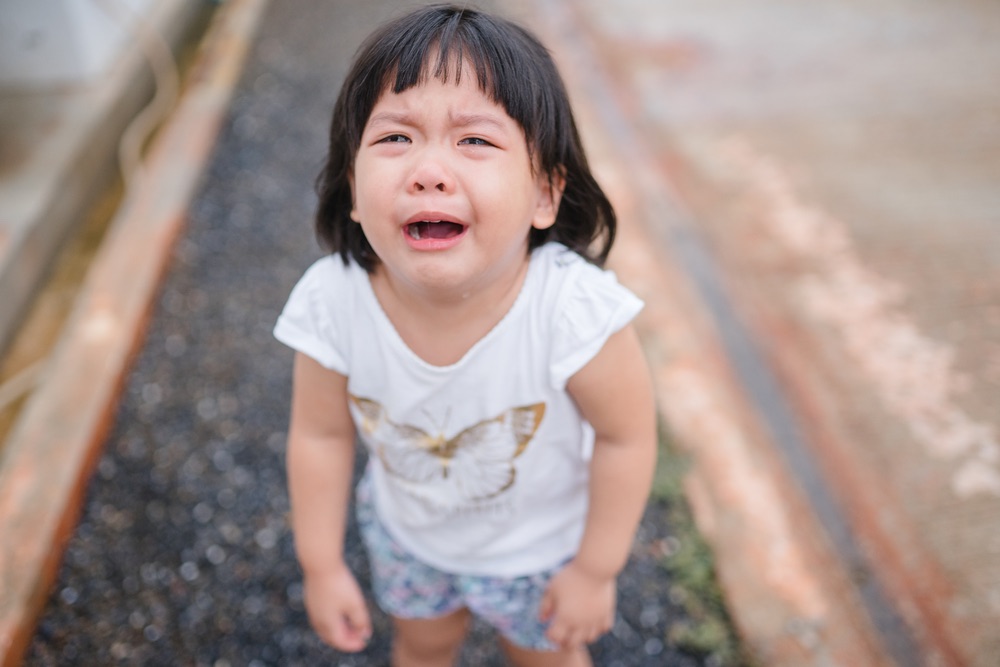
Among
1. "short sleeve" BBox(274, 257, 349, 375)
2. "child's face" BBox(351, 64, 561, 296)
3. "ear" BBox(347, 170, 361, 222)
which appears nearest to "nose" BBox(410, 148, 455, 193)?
"child's face" BBox(351, 64, 561, 296)

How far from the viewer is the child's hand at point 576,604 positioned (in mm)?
1296

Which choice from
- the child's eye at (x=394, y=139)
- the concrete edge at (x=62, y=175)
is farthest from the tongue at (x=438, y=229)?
the concrete edge at (x=62, y=175)

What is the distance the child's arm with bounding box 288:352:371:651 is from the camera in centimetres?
127

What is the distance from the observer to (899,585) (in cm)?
188

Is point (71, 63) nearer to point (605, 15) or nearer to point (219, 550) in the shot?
point (219, 550)

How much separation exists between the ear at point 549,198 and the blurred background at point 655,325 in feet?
3.28

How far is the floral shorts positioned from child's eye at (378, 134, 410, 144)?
696 mm

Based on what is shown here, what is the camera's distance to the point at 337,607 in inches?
55.1

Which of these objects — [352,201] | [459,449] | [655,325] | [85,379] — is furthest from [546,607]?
[85,379]

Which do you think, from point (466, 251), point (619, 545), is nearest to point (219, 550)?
point (619, 545)

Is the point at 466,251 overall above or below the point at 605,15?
above

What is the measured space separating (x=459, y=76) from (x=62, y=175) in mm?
2366

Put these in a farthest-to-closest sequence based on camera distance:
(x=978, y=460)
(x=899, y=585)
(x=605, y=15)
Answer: (x=605, y=15), (x=978, y=460), (x=899, y=585)

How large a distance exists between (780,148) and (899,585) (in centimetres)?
199
